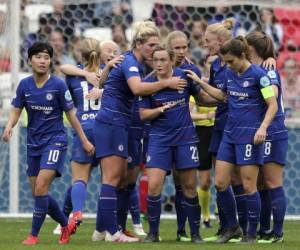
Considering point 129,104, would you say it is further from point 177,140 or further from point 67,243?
point 67,243

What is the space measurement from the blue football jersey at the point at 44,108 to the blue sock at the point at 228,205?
57.9 inches

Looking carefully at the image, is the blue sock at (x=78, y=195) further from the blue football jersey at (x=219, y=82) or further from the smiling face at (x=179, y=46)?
the smiling face at (x=179, y=46)

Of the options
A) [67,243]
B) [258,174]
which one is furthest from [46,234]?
[258,174]

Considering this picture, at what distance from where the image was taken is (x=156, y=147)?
11.5 metres

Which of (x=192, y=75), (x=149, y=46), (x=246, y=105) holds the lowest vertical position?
(x=246, y=105)

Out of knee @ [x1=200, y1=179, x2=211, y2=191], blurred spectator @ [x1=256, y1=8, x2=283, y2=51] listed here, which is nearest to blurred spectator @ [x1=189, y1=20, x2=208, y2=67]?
blurred spectator @ [x1=256, y1=8, x2=283, y2=51]

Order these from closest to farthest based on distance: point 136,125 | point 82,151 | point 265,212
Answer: point 265,212, point 136,125, point 82,151

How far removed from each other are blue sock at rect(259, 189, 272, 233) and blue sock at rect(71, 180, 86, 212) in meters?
1.68

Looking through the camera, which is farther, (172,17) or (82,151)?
(172,17)

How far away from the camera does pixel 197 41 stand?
52.4 feet

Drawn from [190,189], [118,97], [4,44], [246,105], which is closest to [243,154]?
[246,105]

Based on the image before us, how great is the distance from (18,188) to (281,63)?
3.55 metres

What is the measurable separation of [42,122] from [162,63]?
1181 millimetres

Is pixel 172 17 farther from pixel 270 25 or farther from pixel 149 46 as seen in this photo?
pixel 149 46
